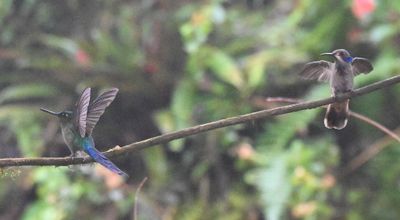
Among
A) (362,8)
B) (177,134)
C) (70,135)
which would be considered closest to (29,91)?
(362,8)

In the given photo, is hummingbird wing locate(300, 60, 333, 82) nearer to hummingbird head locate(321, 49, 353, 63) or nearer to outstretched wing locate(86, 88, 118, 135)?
hummingbird head locate(321, 49, 353, 63)

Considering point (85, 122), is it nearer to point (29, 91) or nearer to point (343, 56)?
point (343, 56)

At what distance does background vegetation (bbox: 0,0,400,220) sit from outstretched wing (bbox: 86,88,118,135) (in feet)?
5.91

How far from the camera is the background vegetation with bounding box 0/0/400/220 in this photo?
3.10 m

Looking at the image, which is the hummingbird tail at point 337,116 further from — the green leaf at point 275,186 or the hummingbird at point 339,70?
the green leaf at point 275,186

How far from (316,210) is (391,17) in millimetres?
1200

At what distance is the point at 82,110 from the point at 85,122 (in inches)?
0.9

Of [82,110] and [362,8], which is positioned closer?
[82,110]

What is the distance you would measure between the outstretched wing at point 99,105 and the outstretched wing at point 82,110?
0.04ft

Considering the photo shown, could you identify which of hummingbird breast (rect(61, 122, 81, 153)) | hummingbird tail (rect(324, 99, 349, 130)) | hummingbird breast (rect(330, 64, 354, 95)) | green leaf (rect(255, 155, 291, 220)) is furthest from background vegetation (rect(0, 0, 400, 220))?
hummingbird breast (rect(61, 122, 81, 153))

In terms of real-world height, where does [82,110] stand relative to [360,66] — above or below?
below

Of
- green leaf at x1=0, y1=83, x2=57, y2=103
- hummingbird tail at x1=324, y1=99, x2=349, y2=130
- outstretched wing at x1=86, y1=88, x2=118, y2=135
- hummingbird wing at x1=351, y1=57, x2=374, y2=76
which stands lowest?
green leaf at x1=0, y1=83, x2=57, y2=103

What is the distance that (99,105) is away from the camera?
43.5 inches

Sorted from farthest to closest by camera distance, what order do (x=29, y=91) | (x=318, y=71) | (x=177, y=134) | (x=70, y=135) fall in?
(x=29, y=91) → (x=318, y=71) → (x=70, y=135) → (x=177, y=134)
